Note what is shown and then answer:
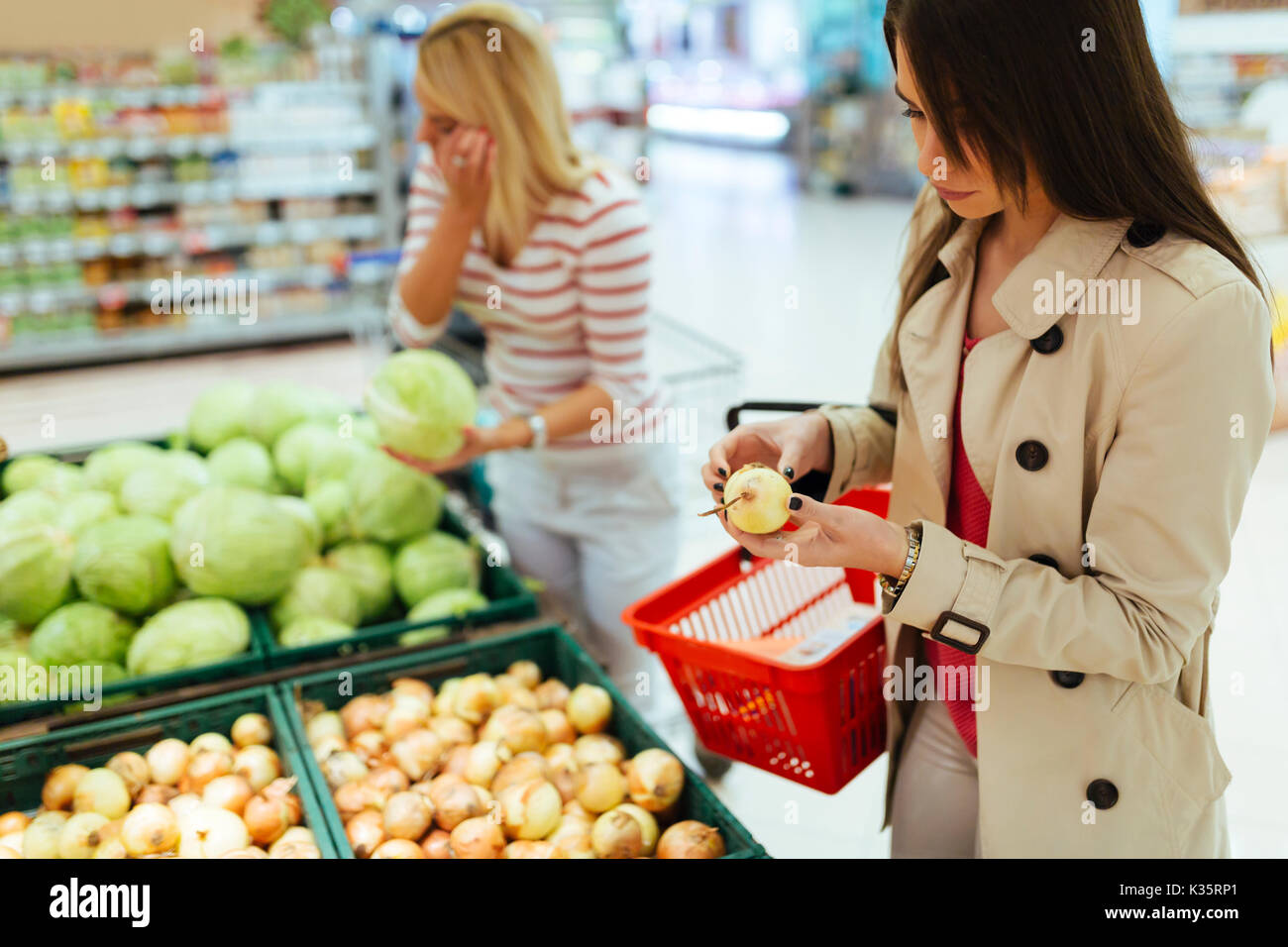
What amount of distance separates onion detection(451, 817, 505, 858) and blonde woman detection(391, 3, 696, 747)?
2.94ft

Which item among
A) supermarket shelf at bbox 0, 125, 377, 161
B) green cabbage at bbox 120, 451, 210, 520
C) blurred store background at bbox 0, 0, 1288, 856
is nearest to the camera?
green cabbage at bbox 120, 451, 210, 520

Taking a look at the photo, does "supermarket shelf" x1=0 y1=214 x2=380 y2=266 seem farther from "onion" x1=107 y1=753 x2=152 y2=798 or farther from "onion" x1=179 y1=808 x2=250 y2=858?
"onion" x1=179 y1=808 x2=250 y2=858

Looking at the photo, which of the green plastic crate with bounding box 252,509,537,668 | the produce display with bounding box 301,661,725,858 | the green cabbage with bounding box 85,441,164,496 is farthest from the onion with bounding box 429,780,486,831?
the green cabbage with bounding box 85,441,164,496

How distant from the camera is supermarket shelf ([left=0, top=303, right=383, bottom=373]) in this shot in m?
7.09

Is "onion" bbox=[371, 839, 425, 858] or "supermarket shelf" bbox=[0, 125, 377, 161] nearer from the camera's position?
"onion" bbox=[371, 839, 425, 858]

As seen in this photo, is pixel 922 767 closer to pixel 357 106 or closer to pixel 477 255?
pixel 477 255

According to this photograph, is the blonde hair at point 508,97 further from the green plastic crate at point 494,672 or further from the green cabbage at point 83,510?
the green cabbage at point 83,510

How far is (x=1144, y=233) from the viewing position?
3.94 feet

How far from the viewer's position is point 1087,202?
1193 mm

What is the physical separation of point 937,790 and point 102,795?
130 centimetres

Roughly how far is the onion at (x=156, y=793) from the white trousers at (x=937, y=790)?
3.86ft

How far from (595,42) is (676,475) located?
13.6 meters

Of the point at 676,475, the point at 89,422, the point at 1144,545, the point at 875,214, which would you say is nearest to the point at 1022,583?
the point at 1144,545

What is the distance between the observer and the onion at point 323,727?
1848 mm
